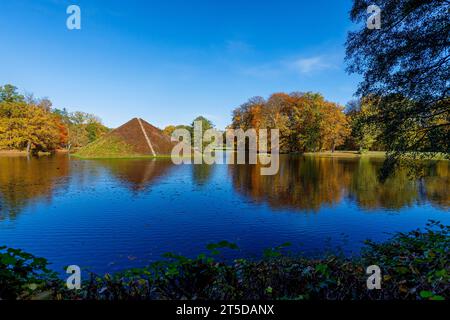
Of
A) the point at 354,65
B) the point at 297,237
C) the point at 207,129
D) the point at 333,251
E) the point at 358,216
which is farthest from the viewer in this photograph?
the point at 207,129

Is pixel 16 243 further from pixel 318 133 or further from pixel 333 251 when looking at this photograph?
pixel 318 133

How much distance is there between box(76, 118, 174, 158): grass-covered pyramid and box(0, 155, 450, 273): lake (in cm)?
3327

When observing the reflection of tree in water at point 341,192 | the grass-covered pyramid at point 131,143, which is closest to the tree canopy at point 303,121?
the grass-covered pyramid at point 131,143

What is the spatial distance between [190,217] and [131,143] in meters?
49.2

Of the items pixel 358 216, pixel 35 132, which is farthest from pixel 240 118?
pixel 358 216

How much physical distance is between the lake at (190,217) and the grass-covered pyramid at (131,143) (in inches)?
1310

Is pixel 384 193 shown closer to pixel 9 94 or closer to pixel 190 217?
pixel 190 217

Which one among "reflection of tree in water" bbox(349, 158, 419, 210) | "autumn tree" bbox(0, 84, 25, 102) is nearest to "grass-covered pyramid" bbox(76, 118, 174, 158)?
"autumn tree" bbox(0, 84, 25, 102)

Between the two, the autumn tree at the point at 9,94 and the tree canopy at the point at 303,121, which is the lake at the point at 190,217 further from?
the autumn tree at the point at 9,94

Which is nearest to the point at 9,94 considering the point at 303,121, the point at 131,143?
the point at 131,143

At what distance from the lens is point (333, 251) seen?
880cm

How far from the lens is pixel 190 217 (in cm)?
1282

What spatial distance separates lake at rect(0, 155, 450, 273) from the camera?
356 inches
